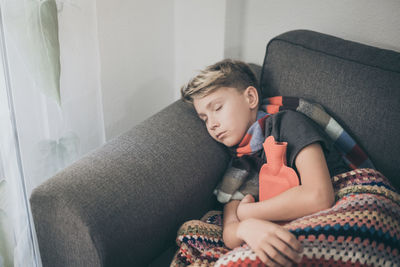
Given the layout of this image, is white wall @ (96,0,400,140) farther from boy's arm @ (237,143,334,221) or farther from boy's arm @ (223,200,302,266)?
boy's arm @ (223,200,302,266)

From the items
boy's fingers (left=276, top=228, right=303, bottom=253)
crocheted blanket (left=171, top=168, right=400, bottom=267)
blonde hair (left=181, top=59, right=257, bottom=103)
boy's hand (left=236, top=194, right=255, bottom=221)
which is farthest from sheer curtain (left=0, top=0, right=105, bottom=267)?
boy's fingers (left=276, top=228, right=303, bottom=253)

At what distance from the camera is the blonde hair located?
3.76ft

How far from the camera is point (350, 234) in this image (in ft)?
2.56

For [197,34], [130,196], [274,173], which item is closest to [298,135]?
[274,173]

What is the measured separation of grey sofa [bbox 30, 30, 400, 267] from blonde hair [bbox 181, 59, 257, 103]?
0.20 ft

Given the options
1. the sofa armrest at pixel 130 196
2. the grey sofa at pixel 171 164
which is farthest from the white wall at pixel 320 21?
the sofa armrest at pixel 130 196

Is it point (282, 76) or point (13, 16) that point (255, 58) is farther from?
point (13, 16)

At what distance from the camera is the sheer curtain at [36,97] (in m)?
0.92

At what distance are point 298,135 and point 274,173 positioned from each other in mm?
126

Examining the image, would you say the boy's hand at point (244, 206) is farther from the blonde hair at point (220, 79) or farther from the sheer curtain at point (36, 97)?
the sheer curtain at point (36, 97)

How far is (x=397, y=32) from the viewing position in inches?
50.9

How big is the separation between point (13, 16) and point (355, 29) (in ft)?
3.75

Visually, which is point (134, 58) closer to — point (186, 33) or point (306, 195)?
point (186, 33)

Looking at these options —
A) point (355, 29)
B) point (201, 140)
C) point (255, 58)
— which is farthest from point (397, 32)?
point (201, 140)
